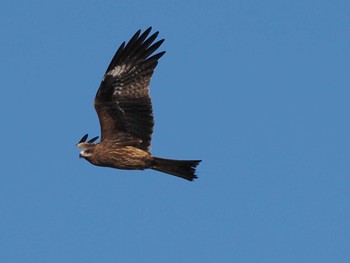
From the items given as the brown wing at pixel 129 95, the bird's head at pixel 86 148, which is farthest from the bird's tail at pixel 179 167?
the bird's head at pixel 86 148

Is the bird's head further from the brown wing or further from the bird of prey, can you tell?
the brown wing

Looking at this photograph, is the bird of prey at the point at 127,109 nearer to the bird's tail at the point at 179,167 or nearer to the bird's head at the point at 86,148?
the bird's head at the point at 86,148

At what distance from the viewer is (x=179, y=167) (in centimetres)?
812

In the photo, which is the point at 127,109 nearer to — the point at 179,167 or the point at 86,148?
the point at 86,148

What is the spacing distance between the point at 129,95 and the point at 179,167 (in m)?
1.61

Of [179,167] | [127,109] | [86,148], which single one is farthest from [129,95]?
[179,167]

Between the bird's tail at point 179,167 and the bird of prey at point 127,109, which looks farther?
the bird of prey at point 127,109

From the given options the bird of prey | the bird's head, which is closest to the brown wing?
the bird of prey

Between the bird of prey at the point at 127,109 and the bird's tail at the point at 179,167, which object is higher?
the bird of prey at the point at 127,109

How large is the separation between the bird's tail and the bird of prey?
185mm

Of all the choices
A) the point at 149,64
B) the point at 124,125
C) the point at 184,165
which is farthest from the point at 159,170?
the point at 149,64

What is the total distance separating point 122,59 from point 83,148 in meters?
1.71

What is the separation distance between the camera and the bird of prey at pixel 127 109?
339 inches

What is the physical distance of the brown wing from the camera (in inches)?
341
